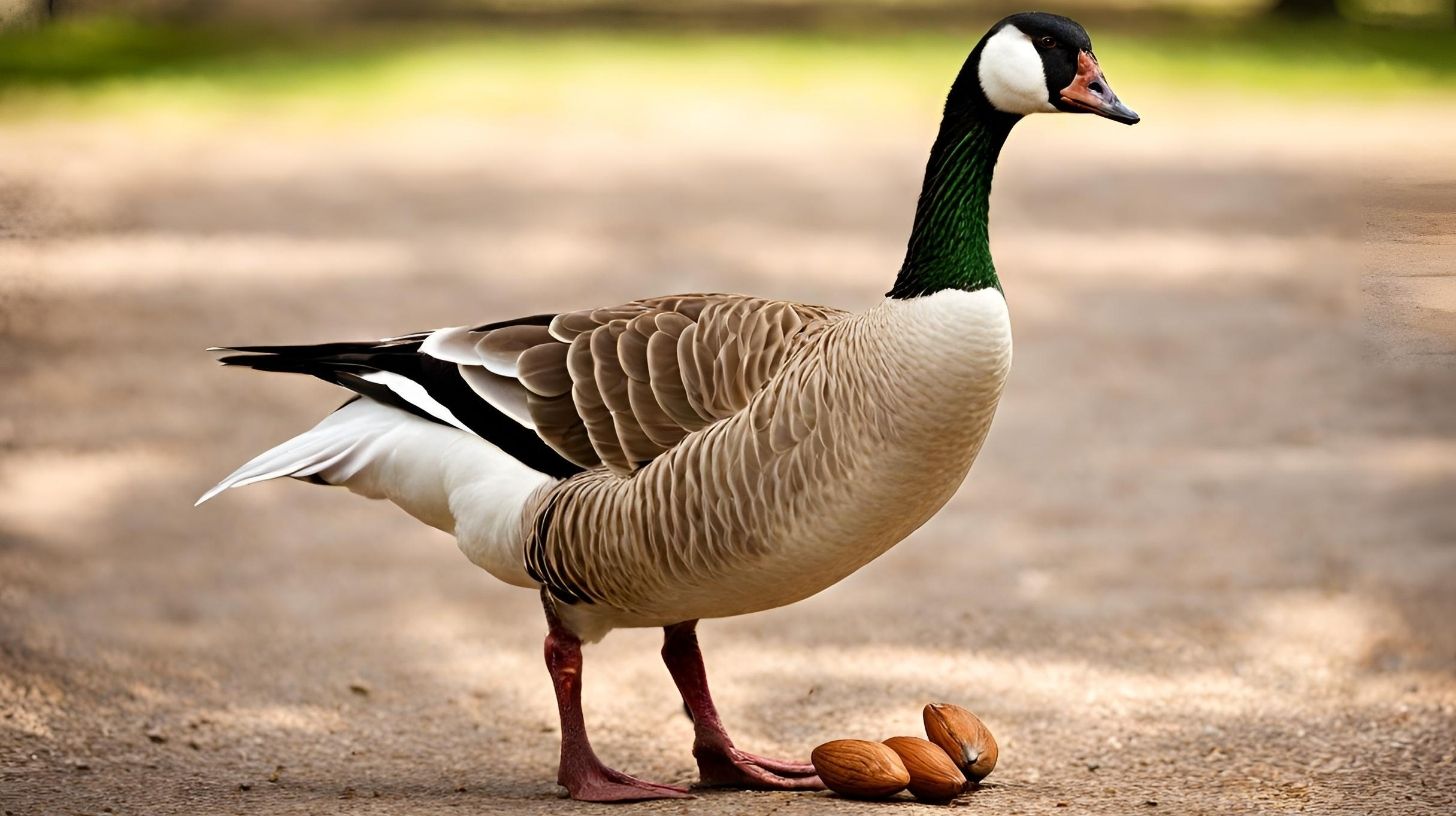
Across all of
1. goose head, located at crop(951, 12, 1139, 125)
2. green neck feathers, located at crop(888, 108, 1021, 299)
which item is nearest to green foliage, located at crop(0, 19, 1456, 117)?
green neck feathers, located at crop(888, 108, 1021, 299)

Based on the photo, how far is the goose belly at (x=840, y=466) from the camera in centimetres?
326

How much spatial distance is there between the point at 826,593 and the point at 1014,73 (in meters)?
2.89

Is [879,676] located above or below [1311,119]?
below

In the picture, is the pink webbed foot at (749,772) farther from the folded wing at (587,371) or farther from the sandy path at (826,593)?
the folded wing at (587,371)

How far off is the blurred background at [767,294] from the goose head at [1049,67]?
71 cm

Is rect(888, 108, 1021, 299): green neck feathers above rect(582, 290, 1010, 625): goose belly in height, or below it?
above

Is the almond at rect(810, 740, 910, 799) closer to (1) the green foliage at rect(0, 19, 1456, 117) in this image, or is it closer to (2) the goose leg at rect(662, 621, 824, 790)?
(2) the goose leg at rect(662, 621, 824, 790)

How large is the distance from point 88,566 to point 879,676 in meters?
3.00

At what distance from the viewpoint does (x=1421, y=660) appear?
4816mm

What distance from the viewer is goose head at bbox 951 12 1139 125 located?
3.24m

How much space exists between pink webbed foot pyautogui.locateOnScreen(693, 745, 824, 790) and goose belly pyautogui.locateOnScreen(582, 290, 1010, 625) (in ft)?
1.83

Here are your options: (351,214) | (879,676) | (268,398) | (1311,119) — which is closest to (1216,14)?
(1311,119)

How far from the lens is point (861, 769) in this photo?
3506mm

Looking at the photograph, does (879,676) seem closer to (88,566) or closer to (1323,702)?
(1323,702)
